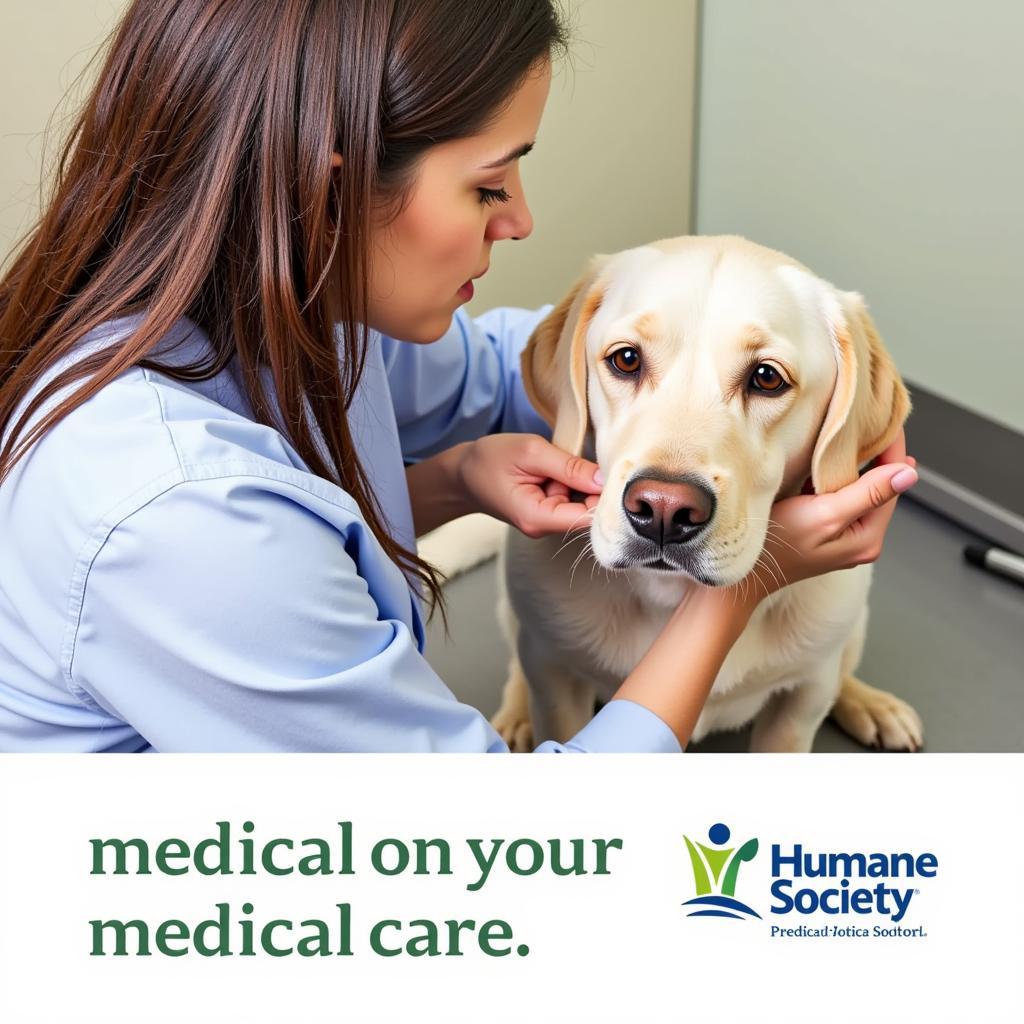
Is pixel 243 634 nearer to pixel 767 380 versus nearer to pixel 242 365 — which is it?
pixel 242 365

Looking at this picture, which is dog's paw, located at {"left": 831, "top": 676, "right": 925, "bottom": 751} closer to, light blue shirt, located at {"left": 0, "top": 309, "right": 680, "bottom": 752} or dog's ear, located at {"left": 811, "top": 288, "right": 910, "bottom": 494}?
dog's ear, located at {"left": 811, "top": 288, "right": 910, "bottom": 494}

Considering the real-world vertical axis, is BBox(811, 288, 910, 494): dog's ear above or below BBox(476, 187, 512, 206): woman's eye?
below

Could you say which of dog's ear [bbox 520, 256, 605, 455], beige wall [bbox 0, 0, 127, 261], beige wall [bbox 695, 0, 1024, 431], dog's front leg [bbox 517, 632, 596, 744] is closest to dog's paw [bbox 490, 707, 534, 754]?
dog's front leg [bbox 517, 632, 596, 744]

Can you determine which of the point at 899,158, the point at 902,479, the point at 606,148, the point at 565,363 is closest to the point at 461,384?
the point at 565,363

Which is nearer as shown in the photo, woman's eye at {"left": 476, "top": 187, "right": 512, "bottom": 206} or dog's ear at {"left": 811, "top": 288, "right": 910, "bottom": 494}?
woman's eye at {"left": 476, "top": 187, "right": 512, "bottom": 206}

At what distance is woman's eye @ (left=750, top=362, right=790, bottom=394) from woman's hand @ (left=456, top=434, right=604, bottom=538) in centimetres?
21

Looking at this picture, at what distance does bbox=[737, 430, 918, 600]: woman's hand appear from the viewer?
4.26 ft

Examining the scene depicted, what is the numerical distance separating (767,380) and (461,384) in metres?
0.62

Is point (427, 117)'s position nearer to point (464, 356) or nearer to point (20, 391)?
point (20, 391)

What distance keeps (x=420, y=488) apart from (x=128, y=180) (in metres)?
0.69

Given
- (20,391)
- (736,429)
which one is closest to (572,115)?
(736,429)

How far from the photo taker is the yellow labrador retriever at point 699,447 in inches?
47.4

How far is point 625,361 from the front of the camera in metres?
1.33

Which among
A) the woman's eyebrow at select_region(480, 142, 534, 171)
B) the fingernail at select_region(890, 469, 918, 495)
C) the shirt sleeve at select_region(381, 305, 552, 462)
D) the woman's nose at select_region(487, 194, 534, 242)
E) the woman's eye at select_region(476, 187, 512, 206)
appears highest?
the woman's eyebrow at select_region(480, 142, 534, 171)
